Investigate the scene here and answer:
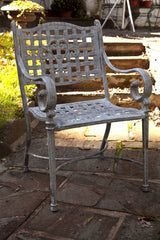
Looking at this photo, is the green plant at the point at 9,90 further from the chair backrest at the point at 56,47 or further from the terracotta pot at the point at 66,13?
the terracotta pot at the point at 66,13

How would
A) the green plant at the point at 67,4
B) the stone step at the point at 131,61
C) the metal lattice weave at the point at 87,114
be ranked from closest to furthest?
the metal lattice weave at the point at 87,114 → the stone step at the point at 131,61 → the green plant at the point at 67,4

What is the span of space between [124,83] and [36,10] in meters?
2.01

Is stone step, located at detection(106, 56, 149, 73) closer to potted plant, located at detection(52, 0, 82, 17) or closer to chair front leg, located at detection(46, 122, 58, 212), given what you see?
chair front leg, located at detection(46, 122, 58, 212)

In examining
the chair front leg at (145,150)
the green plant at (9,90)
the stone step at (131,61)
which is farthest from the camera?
the stone step at (131,61)

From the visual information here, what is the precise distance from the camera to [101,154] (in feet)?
9.46

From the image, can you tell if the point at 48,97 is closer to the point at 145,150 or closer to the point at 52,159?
the point at 52,159

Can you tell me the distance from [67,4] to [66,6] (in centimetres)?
5

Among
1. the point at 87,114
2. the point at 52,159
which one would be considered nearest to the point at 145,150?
the point at 87,114

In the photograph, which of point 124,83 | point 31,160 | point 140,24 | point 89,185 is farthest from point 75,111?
point 140,24

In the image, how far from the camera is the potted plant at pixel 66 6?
7.56 meters

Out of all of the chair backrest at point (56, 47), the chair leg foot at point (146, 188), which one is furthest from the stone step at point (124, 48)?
the chair leg foot at point (146, 188)

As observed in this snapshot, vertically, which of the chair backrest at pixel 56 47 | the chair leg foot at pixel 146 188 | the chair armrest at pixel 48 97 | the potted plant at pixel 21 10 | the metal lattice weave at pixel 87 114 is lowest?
the chair leg foot at pixel 146 188

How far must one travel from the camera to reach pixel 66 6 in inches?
298

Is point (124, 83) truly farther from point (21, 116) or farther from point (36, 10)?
point (36, 10)
